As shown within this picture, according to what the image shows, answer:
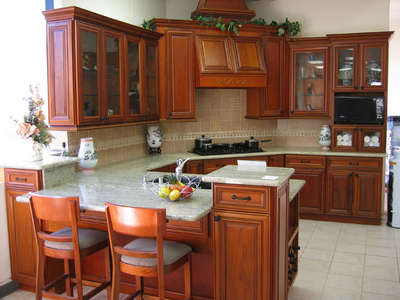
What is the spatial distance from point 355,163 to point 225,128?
1.82 meters

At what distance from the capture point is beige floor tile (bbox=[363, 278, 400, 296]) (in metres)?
3.56

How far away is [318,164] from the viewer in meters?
5.55

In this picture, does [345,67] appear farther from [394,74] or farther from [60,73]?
[60,73]

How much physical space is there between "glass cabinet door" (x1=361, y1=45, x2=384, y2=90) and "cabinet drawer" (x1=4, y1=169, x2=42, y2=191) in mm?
4122

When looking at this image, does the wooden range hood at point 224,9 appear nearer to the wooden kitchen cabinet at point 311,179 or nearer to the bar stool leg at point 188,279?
the wooden kitchen cabinet at point 311,179

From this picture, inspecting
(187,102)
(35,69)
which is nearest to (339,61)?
(187,102)

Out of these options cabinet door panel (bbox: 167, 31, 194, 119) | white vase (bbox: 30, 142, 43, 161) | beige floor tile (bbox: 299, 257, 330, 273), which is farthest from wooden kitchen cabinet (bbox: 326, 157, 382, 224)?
white vase (bbox: 30, 142, 43, 161)

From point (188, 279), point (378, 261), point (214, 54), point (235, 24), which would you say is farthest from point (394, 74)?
point (188, 279)

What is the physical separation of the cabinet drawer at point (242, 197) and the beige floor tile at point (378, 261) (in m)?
2.16

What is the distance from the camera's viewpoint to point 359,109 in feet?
18.1

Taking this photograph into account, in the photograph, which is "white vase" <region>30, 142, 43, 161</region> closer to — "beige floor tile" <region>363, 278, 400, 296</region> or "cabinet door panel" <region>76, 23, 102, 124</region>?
"cabinet door panel" <region>76, 23, 102, 124</region>

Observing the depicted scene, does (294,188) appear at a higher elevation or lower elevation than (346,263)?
higher

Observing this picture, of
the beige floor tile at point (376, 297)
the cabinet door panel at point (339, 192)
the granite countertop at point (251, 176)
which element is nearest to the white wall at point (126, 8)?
the granite countertop at point (251, 176)

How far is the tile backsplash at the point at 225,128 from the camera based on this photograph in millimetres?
5754
